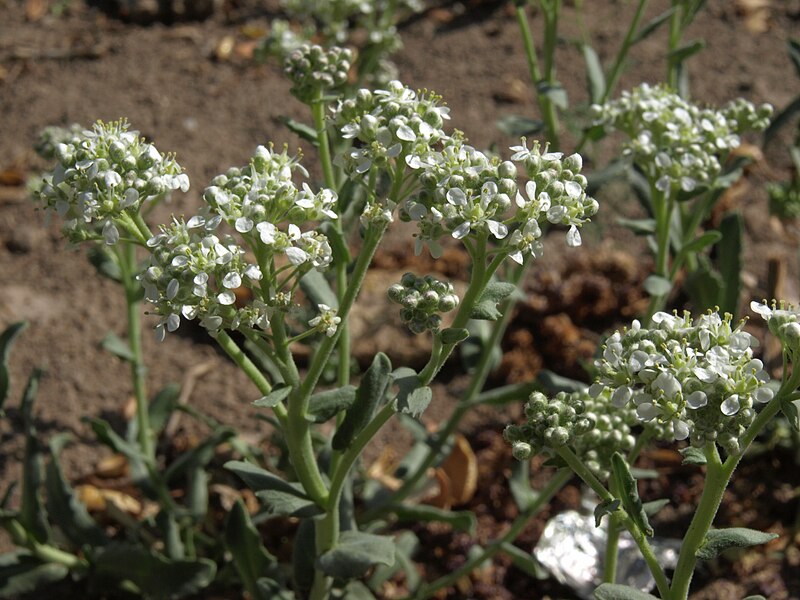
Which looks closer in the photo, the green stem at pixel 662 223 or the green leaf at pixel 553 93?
the green stem at pixel 662 223

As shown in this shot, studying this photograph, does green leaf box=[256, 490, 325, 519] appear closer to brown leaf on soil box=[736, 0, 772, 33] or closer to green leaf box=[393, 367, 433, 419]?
green leaf box=[393, 367, 433, 419]

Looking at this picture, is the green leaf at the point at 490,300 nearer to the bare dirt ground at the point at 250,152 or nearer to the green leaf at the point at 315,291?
the green leaf at the point at 315,291

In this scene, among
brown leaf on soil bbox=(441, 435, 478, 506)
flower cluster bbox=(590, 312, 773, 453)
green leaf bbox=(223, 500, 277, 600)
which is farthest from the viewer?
brown leaf on soil bbox=(441, 435, 478, 506)

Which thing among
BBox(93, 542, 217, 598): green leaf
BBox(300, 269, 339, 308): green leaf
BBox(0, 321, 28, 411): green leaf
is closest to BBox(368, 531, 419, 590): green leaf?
BBox(93, 542, 217, 598): green leaf

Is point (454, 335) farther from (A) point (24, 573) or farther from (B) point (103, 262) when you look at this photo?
(A) point (24, 573)

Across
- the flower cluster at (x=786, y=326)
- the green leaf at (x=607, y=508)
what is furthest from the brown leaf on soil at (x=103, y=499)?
the flower cluster at (x=786, y=326)
